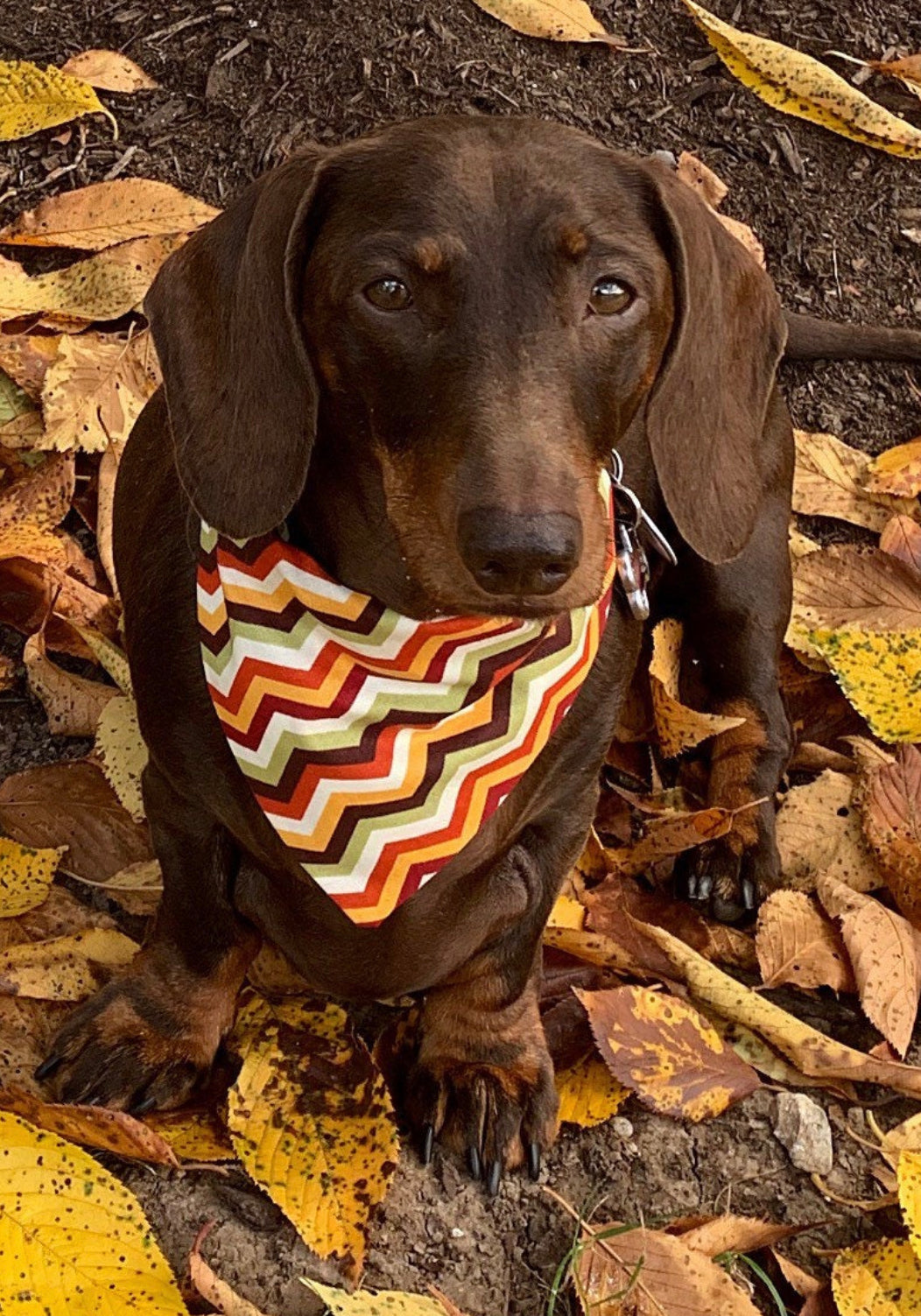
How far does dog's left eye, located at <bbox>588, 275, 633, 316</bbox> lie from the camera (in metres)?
2.26

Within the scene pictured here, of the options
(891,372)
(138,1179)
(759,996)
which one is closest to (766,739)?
(759,996)

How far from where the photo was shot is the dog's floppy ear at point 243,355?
7.46 ft

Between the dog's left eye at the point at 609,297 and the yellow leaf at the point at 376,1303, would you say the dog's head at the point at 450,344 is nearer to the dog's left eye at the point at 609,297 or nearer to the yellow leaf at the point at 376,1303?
the dog's left eye at the point at 609,297

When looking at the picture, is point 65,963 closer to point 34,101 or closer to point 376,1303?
point 376,1303

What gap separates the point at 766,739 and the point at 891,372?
3.54ft

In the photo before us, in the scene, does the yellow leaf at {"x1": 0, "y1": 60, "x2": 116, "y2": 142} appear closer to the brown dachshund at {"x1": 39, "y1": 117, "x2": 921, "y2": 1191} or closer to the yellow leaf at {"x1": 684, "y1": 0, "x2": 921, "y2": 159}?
the brown dachshund at {"x1": 39, "y1": 117, "x2": 921, "y2": 1191}

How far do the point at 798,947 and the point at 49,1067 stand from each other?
4.26 feet

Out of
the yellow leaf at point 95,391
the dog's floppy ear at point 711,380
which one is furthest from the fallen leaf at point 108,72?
the dog's floppy ear at point 711,380

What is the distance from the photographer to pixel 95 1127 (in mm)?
2709

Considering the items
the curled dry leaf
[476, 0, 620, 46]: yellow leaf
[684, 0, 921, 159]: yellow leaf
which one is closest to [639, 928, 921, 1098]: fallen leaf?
the curled dry leaf

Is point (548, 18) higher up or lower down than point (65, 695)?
higher up

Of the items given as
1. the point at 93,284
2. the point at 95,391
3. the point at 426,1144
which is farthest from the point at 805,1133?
the point at 93,284

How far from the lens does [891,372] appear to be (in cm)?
408

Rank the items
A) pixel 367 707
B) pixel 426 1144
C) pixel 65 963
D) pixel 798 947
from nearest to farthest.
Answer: pixel 367 707, pixel 426 1144, pixel 65 963, pixel 798 947
